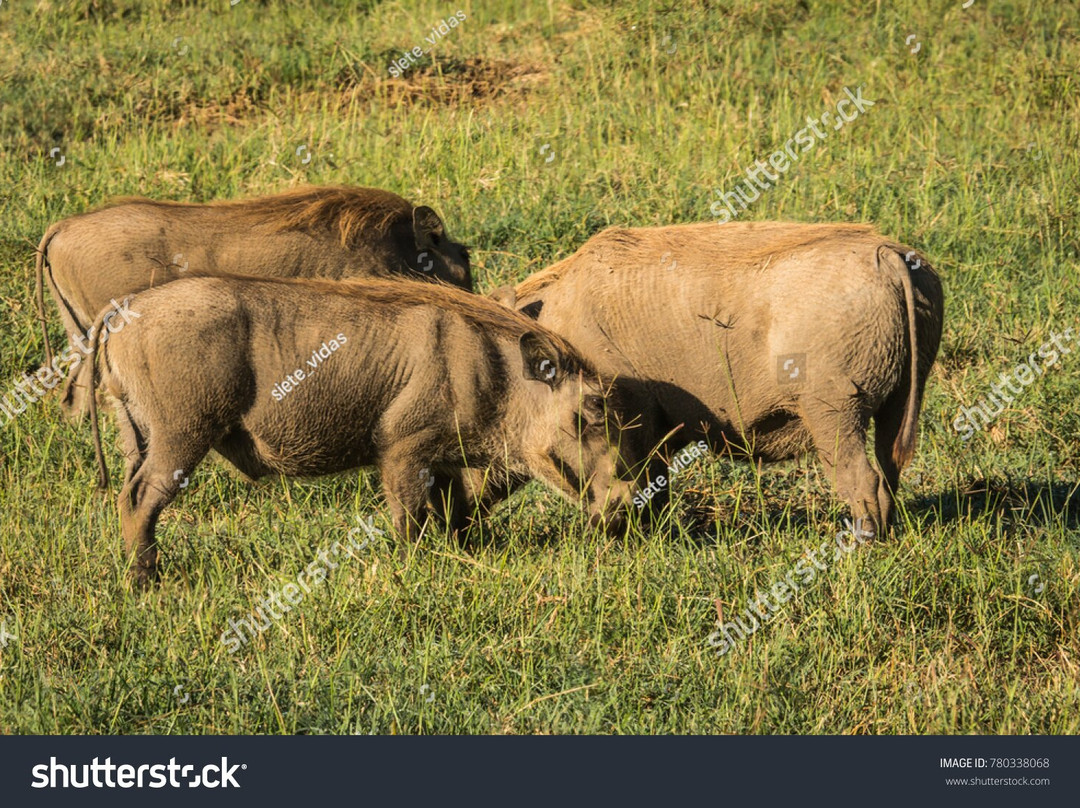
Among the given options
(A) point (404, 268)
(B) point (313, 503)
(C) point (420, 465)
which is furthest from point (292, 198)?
(C) point (420, 465)

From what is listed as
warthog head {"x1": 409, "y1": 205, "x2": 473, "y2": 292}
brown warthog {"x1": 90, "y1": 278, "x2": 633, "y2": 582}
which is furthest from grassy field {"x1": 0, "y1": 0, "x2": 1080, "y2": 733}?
warthog head {"x1": 409, "y1": 205, "x2": 473, "y2": 292}

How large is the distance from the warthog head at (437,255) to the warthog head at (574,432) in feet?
4.78

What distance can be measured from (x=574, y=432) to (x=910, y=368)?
49.1 inches

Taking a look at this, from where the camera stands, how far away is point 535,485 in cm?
612

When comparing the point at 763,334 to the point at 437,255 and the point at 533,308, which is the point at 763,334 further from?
the point at 437,255

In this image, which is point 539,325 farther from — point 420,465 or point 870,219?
point 870,219

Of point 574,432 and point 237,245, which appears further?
point 237,245

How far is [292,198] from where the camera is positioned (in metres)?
6.50

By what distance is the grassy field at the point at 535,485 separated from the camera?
4191 mm

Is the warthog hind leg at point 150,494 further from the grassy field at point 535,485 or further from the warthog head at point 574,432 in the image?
the warthog head at point 574,432

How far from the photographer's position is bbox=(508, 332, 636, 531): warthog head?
205 inches

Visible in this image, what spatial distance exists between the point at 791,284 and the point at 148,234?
9.13ft

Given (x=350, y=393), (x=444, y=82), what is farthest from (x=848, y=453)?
(x=444, y=82)

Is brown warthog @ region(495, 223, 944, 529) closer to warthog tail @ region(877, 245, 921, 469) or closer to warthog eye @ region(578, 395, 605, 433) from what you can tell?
warthog tail @ region(877, 245, 921, 469)
